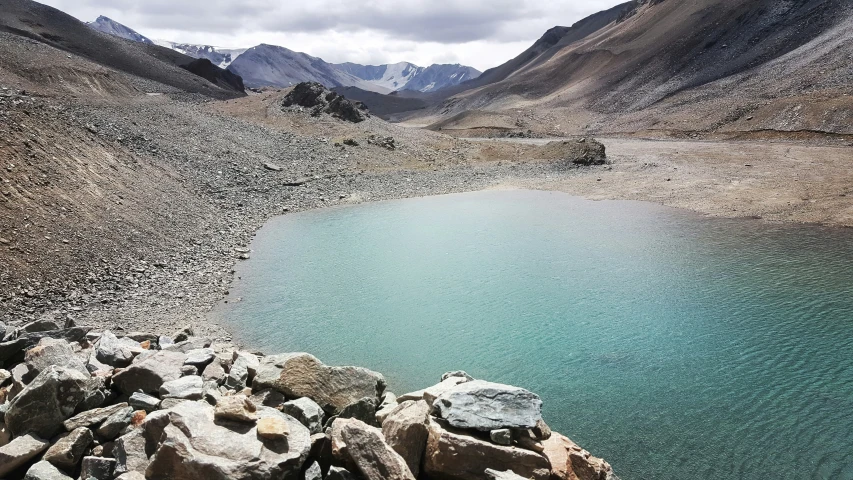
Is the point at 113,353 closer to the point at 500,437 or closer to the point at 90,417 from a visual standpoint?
the point at 90,417

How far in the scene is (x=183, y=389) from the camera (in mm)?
7219

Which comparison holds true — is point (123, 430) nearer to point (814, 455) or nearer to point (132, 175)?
point (814, 455)

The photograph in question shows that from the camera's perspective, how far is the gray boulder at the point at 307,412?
21.9 feet

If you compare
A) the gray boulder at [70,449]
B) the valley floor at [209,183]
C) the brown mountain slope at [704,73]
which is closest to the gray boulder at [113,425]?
the gray boulder at [70,449]

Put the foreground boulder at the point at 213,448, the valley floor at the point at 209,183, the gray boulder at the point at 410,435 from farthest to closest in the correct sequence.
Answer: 1. the valley floor at the point at 209,183
2. the gray boulder at the point at 410,435
3. the foreground boulder at the point at 213,448

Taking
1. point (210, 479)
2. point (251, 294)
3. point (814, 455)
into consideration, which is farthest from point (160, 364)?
point (814, 455)

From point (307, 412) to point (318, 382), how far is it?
→ 809 mm

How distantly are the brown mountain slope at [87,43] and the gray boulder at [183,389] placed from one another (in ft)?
181

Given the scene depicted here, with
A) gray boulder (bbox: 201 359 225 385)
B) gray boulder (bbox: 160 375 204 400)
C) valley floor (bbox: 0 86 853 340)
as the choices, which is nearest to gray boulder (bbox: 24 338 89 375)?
gray boulder (bbox: 160 375 204 400)

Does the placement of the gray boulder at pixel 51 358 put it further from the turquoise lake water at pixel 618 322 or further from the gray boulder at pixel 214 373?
the turquoise lake water at pixel 618 322

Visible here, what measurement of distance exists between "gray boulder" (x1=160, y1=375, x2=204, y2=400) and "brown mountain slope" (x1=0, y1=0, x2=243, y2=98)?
55.0m

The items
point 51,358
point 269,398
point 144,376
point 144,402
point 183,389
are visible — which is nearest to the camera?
point 144,402

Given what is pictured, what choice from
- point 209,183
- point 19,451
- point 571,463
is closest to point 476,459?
point 571,463

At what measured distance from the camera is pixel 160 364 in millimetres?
7875
